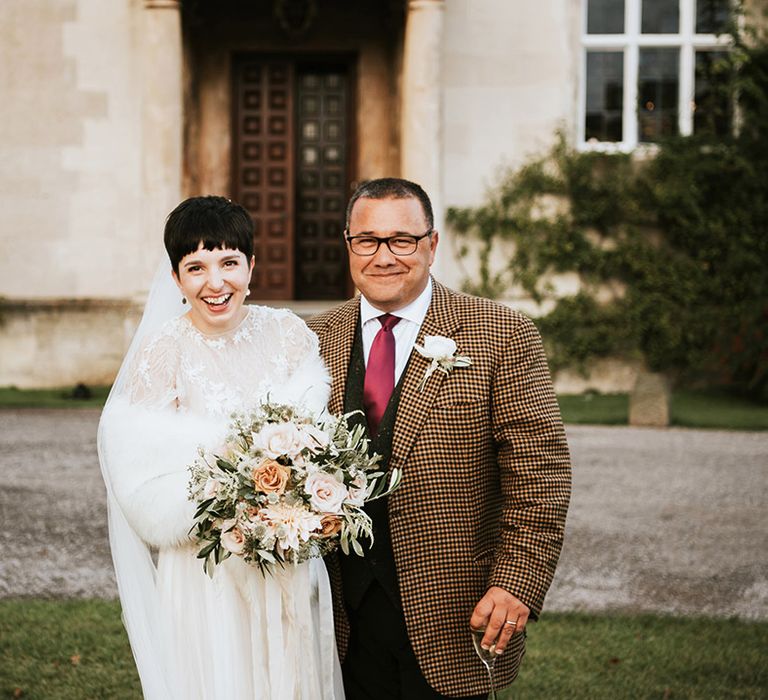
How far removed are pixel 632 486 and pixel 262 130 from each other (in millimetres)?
7987

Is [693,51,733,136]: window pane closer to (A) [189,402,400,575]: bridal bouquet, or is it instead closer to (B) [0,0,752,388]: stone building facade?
(B) [0,0,752,388]: stone building facade

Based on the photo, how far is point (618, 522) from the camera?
664cm

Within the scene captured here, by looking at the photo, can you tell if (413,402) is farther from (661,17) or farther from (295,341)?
(661,17)

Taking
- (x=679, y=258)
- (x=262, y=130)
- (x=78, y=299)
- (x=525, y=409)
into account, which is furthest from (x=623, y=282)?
(x=525, y=409)

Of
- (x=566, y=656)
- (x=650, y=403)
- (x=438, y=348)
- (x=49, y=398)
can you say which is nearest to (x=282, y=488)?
(x=438, y=348)

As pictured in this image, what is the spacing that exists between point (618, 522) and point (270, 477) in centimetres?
471

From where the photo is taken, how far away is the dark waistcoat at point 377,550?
109 inches

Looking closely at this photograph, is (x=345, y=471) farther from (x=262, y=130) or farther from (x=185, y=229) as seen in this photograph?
(x=262, y=130)

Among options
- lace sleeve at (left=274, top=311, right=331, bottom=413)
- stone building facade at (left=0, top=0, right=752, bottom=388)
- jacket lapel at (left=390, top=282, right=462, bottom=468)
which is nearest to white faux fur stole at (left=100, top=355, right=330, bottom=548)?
lace sleeve at (left=274, top=311, right=331, bottom=413)

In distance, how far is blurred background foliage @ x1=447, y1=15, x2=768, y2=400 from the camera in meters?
12.2

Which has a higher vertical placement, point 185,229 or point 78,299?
point 185,229

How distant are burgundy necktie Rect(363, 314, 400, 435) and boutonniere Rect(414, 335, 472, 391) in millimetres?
121

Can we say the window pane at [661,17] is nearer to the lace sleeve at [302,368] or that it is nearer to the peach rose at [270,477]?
the lace sleeve at [302,368]

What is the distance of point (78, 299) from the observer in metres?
12.7
